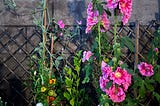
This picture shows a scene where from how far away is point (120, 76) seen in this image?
5.74 feet

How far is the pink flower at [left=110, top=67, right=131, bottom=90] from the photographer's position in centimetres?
174

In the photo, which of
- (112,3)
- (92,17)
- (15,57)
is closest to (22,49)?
(15,57)

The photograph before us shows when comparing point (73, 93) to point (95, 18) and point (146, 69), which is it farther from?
point (95, 18)

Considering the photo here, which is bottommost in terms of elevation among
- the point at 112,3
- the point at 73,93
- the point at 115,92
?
the point at 73,93

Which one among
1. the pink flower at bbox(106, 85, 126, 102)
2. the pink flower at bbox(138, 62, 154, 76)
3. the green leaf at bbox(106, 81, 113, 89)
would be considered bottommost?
the pink flower at bbox(138, 62, 154, 76)

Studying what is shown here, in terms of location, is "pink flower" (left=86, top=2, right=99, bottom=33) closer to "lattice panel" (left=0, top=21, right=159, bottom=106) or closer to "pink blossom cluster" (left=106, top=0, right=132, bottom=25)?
"pink blossom cluster" (left=106, top=0, right=132, bottom=25)

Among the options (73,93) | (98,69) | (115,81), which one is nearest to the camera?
(115,81)

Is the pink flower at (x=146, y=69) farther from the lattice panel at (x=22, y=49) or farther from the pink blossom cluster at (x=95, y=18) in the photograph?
the lattice panel at (x=22, y=49)

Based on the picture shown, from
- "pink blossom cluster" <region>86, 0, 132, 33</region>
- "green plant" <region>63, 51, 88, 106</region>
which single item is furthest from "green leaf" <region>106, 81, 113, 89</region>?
"green plant" <region>63, 51, 88, 106</region>

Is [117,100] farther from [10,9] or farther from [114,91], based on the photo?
[10,9]

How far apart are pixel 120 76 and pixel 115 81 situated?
Answer: 40 millimetres

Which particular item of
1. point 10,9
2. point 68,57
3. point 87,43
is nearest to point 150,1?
point 87,43

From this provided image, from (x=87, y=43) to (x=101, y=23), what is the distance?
97 cm

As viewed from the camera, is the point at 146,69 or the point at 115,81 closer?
the point at 115,81
